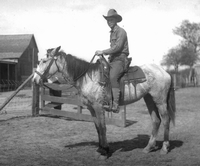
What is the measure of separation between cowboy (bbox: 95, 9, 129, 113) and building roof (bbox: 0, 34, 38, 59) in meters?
31.0

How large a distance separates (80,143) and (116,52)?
2.67 m

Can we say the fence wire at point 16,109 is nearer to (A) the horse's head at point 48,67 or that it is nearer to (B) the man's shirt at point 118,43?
(A) the horse's head at point 48,67

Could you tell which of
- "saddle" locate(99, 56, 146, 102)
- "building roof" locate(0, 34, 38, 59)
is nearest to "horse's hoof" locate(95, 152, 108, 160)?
"saddle" locate(99, 56, 146, 102)

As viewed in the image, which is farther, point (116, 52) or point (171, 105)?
point (171, 105)

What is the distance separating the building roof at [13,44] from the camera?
34812mm

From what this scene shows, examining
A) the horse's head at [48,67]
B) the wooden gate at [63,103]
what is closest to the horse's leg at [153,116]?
the wooden gate at [63,103]

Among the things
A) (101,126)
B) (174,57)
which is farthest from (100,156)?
(174,57)

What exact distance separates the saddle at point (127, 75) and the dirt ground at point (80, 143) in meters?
1.44

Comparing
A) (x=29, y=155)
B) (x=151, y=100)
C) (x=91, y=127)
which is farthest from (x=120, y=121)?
(x=29, y=155)

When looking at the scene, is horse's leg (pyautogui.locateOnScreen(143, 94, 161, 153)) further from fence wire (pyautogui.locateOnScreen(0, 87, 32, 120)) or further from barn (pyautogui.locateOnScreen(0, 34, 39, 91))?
barn (pyautogui.locateOnScreen(0, 34, 39, 91))

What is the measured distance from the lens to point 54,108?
10.5 m

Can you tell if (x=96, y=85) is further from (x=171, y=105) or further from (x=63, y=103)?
(x=63, y=103)

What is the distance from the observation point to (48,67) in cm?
516

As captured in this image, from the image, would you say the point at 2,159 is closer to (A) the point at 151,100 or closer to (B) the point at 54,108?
(A) the point at 151,100
